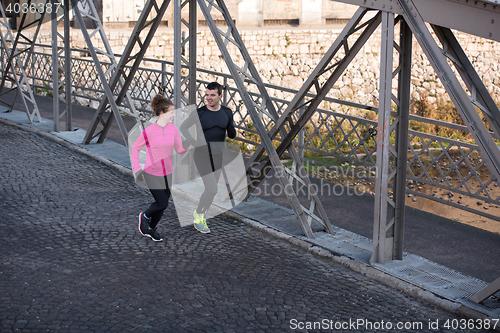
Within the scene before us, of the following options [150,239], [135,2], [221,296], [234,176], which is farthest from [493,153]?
[135,2]

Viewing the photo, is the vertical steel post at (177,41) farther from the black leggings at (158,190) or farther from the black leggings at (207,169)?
the black leggings at (158,190)

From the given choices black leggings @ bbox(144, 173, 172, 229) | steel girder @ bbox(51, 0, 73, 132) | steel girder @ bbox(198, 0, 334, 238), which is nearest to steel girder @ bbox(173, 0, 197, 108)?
steel girder @ bbox(198, 0, 334, 238)

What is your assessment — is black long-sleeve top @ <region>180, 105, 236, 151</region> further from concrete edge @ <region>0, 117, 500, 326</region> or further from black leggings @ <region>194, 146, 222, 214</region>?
concrete edge @ <region>0, 117, 500, 326</region>

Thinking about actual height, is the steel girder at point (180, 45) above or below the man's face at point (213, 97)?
above

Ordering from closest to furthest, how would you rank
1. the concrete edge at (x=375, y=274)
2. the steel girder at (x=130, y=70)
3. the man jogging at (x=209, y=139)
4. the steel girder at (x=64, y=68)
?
the concrete edge at (x=375, y=274) < the man jogging at (x=209, y=139) < the steel girder at (x=130, y=70) < the steel girder at (x=64, y=68)

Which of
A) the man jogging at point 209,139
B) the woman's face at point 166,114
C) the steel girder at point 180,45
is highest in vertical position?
the steel girder at point 180,45

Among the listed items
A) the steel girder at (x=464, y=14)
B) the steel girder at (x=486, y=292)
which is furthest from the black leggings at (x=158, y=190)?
the steel girder at (x=486, y=292)

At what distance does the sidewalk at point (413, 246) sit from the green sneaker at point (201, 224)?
0.65 m

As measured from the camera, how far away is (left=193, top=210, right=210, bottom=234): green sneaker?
6.72m

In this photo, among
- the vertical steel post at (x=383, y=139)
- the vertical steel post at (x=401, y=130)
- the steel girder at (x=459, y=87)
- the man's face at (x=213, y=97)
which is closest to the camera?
the steel girder at (x=459, y=87)

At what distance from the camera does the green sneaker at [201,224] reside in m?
6.72

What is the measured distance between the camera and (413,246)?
6.51m

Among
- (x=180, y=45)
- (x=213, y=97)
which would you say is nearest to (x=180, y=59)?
(x=180, y=45)

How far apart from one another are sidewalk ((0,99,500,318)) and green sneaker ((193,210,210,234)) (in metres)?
0.65
